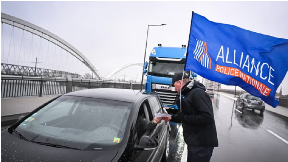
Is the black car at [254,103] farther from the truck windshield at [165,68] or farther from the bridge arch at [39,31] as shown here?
the bridge arch at [39,31]

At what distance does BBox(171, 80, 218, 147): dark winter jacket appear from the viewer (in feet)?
8.81

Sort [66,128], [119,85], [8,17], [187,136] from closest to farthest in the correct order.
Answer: [66,128] < [187,136] < [119,85] < [8,17]

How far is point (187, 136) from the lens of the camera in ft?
9.43

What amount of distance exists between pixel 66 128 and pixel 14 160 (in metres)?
0.77

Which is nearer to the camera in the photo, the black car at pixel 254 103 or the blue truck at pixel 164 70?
the blue truck at pixel 164 70

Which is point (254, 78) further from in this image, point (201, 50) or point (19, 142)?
point (19, 142)

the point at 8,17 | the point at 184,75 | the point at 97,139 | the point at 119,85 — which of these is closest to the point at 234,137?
the point at 184,75

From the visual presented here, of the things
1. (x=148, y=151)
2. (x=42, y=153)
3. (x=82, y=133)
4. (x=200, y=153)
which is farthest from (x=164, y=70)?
(x=42, y=153)

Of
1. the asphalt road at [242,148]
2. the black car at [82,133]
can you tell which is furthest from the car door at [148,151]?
the asphalt road at [242,148]

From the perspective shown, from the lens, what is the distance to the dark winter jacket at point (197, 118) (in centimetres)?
269

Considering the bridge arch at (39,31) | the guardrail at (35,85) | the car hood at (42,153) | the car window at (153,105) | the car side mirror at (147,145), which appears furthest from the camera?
the bridge arch at (39,31)

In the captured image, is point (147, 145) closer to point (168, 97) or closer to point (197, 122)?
point (197, 122)

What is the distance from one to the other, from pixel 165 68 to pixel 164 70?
0.14 m

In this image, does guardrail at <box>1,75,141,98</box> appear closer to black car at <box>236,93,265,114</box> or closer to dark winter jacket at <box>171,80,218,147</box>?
dark winter jacket at <box>171,80,218,147</box>
